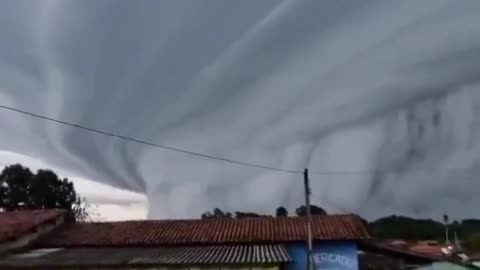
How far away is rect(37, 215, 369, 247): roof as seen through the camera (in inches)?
902

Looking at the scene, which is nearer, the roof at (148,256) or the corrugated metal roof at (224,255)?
the roof at (148,256)

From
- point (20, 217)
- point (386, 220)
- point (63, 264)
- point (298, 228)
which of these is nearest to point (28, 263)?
point (63, 264)

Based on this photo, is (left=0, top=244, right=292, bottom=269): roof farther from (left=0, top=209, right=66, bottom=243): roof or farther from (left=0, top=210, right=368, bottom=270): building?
(left=0, top=209, right=66, bottom=243): roof

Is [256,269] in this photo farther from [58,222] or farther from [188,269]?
[58,222]

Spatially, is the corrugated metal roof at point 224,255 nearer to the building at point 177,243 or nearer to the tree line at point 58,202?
the building at point 177,243

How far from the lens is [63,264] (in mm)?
17953

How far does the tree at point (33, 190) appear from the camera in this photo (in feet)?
154

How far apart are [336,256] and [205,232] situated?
6.27m

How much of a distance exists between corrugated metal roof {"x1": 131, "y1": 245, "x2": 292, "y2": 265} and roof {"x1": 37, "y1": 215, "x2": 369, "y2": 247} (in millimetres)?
1157

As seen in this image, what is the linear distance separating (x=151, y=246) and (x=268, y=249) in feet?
17.8

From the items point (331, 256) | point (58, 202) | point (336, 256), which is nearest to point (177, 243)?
point (331, 256)

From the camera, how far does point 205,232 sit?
24.5 metres

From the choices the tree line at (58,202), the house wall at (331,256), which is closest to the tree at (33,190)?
the tree line at (58,202)

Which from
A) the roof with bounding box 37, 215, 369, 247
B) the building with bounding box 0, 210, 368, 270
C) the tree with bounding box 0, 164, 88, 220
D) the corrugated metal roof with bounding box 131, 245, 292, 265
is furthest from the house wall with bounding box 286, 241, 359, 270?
the tree with bounding box 0, 164, 88, 220
